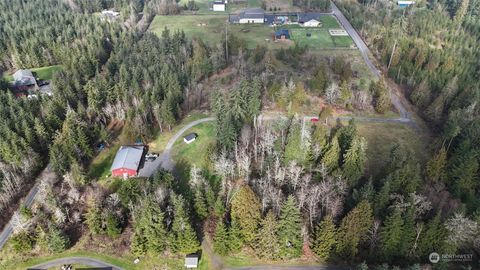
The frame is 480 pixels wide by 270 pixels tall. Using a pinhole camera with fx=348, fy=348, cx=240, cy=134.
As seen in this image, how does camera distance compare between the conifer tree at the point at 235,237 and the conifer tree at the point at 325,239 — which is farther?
the conifer tree at the point at 235,237

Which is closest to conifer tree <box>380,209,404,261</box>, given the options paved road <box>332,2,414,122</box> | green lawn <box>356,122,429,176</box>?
green lawn <box>356,122,429,176</box>

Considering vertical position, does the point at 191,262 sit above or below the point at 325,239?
below

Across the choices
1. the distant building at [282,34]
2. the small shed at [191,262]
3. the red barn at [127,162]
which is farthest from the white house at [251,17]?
the small shed at [191,262]

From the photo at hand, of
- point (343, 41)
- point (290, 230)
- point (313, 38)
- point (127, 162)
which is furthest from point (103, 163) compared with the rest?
point (343, 41)

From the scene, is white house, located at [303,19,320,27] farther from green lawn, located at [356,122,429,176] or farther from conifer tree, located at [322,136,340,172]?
conifer tree, located at [322,136,340,172]

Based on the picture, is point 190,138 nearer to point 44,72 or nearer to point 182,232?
point 182,232

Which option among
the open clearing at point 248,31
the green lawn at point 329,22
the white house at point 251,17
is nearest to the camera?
the open clearing at point 248,31

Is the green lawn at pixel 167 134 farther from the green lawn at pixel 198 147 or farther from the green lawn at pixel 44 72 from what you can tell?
the green lawn at pixel 44 72
